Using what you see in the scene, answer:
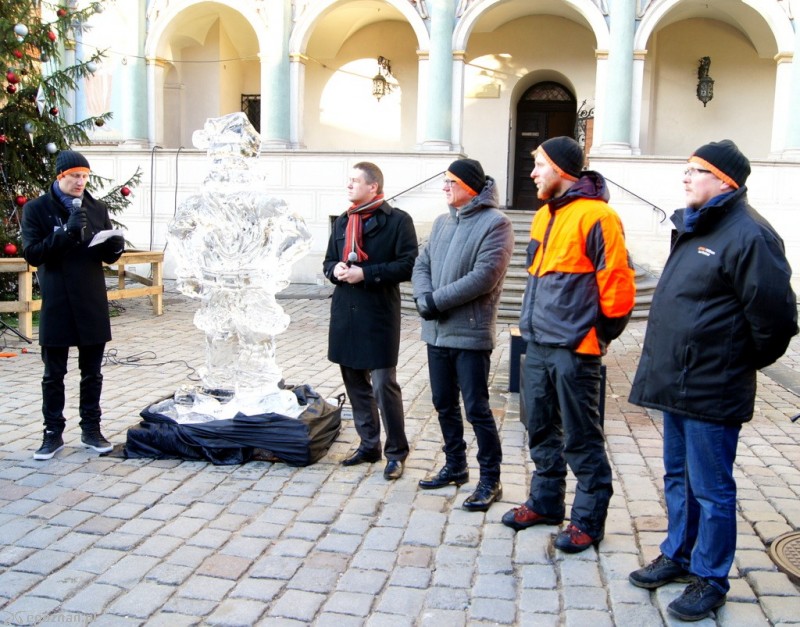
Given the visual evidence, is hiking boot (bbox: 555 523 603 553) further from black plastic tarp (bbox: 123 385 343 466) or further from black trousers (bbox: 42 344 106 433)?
black trousers (bbox: 42 344 106 433)

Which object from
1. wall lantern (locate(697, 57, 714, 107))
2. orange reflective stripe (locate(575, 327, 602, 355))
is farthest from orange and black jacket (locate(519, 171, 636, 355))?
wall lantern (locate(697, 57, 714, 107))

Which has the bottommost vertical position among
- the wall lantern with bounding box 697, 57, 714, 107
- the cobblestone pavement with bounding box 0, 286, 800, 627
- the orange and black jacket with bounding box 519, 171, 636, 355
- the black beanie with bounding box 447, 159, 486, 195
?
the cobblestone pavement with bounding box 0, 286, 800, 627

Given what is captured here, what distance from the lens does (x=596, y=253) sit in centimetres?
382

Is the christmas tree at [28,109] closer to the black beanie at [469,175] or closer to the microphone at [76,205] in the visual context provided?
the microphone at [76,205]

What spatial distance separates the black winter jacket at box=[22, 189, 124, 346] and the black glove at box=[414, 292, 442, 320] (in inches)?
83.8

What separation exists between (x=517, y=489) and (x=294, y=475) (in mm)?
1366

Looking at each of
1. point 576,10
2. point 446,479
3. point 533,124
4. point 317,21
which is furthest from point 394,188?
point 446,479

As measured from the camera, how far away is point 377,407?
5.37 m

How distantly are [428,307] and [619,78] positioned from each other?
495 inches

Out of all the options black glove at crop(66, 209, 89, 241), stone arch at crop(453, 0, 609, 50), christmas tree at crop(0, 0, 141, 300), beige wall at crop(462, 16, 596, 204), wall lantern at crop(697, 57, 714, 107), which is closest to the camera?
→ black glove at crop(66, 209, 89, 241)

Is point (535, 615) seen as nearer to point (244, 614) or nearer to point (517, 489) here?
point (244, 614)

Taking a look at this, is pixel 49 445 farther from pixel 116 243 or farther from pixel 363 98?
pixel 363 98

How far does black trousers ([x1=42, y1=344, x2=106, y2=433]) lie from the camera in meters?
5.34

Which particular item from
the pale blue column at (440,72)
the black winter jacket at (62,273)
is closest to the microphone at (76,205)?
the black winter jacket at (62,273)
